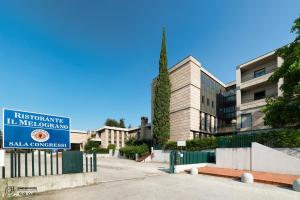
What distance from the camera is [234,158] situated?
17812 mm

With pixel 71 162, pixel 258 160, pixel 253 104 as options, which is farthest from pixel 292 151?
pixel 253 104

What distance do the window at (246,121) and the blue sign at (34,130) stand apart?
25.1 metres

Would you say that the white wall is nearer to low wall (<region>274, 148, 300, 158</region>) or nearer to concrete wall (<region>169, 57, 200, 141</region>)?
low wall (<region>274, 148, 300, 158</region>)

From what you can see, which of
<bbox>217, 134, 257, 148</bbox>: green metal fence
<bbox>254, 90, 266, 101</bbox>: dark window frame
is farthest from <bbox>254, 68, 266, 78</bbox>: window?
<bbox>217, 134, 257, 148</bbox>: green metal fence

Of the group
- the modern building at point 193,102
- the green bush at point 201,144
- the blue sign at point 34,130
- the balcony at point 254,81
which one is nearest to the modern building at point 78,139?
the modern building at point 193,102

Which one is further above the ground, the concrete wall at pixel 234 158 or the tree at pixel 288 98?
the tree at pixel 288 98

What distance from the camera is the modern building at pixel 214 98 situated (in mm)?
28772

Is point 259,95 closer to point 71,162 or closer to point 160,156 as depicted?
point 160,156

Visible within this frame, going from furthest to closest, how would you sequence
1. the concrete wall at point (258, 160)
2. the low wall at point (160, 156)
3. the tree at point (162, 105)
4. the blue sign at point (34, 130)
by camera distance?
the tree at point (162, 105) → the low wall at point (160, 156) → the concrete wall at point (258, 160) → the blue sign at point (34, 130)

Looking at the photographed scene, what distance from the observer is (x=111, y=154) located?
46.8 metres


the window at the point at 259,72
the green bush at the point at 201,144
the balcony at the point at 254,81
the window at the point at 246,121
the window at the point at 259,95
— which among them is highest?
the window at the point at 259,72

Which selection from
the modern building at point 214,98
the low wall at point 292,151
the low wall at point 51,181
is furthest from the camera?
the modern building at point 214,98

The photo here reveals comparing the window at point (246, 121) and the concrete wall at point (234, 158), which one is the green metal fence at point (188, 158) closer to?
the concrete wall at point (234, 158)

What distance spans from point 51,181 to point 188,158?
11.1m
